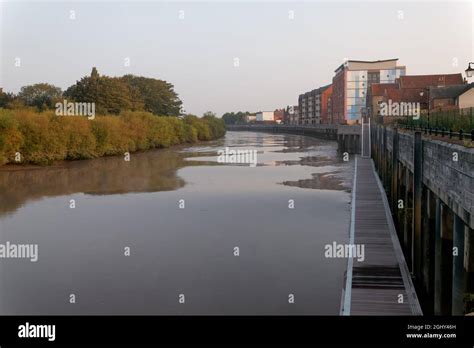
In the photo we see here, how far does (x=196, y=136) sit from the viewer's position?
112250 millimetres

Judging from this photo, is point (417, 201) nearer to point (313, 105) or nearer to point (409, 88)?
point (409, 88)

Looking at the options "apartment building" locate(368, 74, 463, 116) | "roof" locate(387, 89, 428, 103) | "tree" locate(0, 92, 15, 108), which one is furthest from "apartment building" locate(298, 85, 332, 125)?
"tree" locate(0, 92, 15, 108)

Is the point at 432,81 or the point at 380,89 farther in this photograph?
the point at 380,89

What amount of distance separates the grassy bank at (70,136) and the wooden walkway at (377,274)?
38249mm

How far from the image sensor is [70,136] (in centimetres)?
6091

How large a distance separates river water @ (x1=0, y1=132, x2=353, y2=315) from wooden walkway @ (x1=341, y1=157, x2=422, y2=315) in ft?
2.89

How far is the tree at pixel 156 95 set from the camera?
12631 centimetres

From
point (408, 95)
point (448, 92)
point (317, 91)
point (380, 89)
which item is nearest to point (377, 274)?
point (448, 92)

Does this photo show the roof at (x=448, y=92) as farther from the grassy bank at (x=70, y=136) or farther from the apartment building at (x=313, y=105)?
the apartment building at (x=313, y=105)

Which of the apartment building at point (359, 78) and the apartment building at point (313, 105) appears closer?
the apartment building at point (359, 78)

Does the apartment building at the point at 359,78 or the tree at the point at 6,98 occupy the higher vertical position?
the apartment building at the point at 359,78

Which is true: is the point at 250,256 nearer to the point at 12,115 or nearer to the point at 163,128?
the point at 12,115

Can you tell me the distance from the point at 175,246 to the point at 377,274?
28.1ft

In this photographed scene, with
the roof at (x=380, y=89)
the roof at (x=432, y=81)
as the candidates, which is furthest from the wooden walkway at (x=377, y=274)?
the roof at (x=380, y=89)
